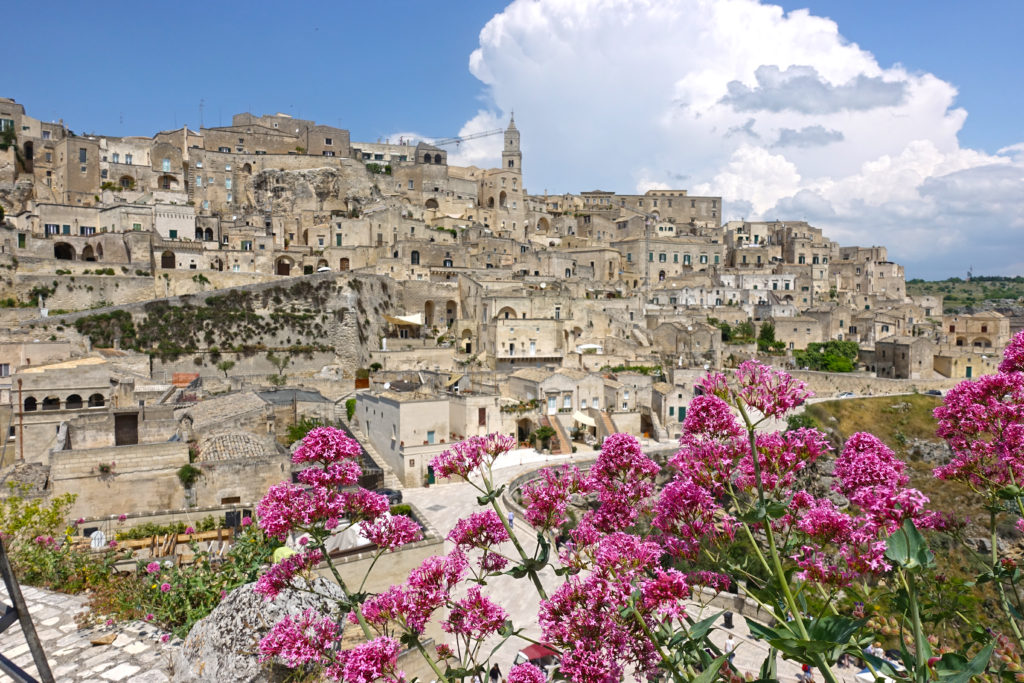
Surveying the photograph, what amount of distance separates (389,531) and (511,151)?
6739 cm

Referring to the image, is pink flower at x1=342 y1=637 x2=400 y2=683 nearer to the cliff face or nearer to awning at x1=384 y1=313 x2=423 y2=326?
awning at x1=384 y1=313 x2=423 y2=326

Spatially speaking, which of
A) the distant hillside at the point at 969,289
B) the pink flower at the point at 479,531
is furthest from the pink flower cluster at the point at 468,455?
the distant hillside at the point at 969,289

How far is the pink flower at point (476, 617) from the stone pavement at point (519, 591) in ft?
3.19

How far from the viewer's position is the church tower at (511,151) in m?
66.5

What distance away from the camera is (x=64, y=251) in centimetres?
3844

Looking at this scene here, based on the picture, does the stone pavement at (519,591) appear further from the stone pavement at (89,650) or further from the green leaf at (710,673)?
the stone pavement at (89,650)

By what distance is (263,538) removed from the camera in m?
7.57

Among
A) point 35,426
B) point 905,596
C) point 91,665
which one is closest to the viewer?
point 905,596

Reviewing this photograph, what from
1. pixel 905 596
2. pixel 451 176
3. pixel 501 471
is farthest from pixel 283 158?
pixel 905 596

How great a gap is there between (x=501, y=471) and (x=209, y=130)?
44.3m

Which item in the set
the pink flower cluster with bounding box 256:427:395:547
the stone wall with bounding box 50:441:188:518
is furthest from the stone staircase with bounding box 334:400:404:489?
the pink flower cluster with bounding box 256:427:395:547

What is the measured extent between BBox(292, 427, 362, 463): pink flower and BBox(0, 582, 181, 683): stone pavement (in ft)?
10.9

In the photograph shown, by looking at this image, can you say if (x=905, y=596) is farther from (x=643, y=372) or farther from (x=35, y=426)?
(x=643, y=372)

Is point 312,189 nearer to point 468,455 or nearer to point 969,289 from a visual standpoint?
point 468,455
